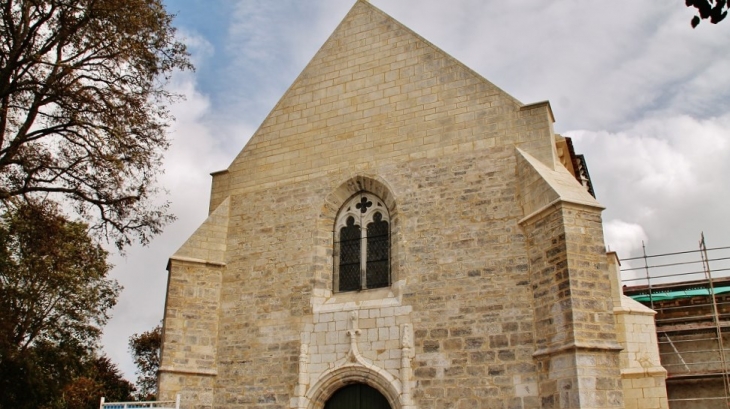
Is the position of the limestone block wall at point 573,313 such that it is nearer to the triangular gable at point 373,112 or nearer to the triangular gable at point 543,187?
the triangular gable at point 543,187

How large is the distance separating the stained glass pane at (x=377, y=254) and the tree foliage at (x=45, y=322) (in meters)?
7.79

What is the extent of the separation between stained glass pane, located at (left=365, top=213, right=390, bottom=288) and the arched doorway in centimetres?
171

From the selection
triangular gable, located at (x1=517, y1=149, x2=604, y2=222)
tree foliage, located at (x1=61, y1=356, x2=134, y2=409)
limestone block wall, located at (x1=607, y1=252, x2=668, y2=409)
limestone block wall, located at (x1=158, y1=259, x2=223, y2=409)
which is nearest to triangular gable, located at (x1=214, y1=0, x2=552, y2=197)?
triangular gable, located at (x1=517, y1=149, x2=604, y2=222)

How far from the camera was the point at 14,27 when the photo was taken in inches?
352

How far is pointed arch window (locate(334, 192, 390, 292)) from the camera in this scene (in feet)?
36.8

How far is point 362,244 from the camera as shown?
11.5m

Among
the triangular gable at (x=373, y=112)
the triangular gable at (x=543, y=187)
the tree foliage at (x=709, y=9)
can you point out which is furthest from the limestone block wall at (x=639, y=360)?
the tree foliage at (x=709, y=9)

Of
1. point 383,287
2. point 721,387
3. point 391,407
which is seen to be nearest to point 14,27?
point 383,287

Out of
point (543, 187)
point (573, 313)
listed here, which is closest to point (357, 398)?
point (573, 313)

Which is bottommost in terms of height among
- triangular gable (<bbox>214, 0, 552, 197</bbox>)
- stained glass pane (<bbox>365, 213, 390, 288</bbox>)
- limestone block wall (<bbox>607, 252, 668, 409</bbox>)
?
limestone block wall (<bbox>607, 252, 668, 409</bbox>)

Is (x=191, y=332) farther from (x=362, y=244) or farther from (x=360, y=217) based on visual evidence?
(x=360, y=217)

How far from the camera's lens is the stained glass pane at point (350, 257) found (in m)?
11.4

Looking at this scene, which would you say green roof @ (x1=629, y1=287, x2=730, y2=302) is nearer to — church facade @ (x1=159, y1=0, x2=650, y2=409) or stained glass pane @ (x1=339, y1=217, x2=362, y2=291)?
church facade @ (x1=159, y1=0, x2=650, y2=409)

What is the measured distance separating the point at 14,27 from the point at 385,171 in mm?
5957
